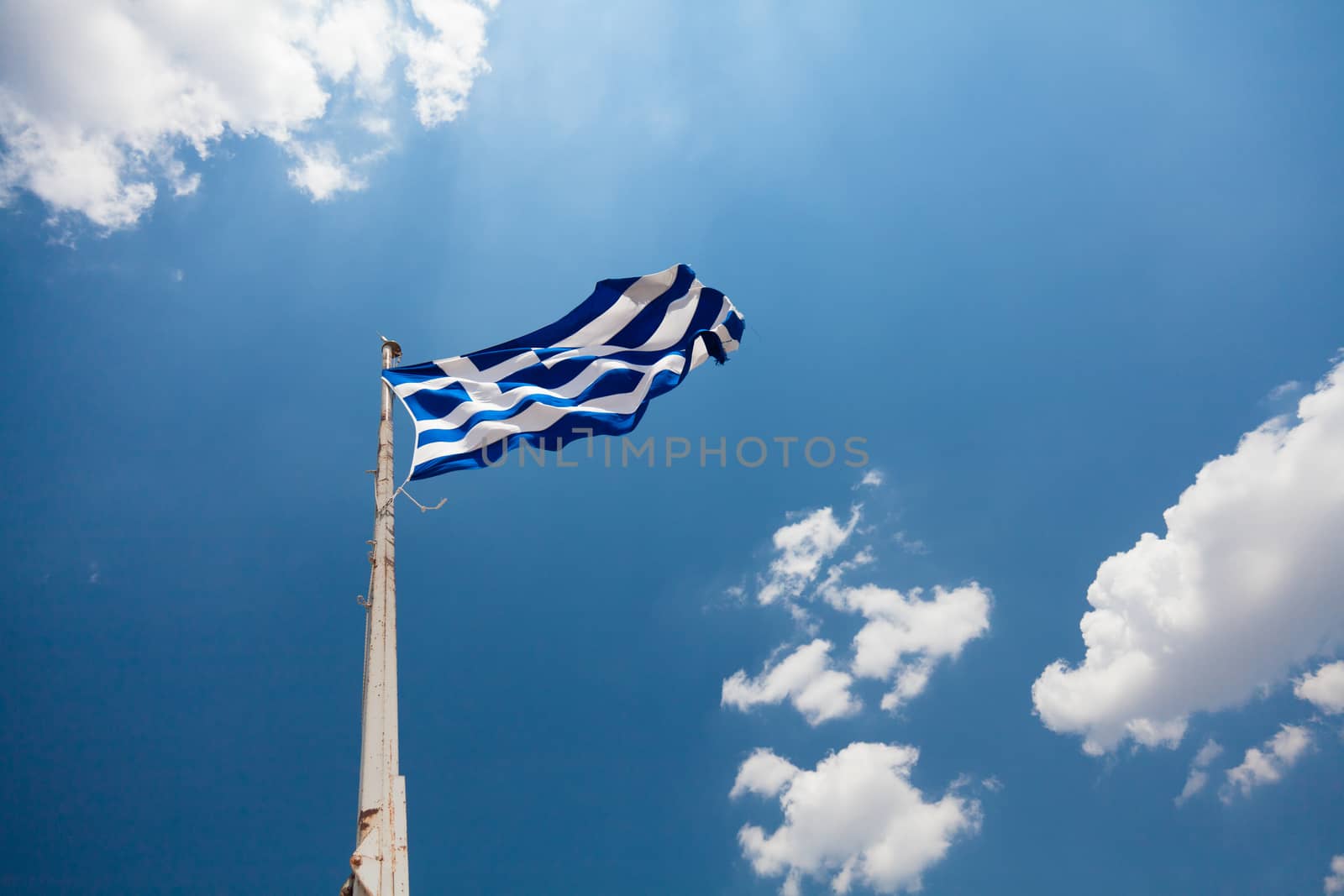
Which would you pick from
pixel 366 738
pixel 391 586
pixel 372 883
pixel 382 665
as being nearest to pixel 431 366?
pixel 391 586

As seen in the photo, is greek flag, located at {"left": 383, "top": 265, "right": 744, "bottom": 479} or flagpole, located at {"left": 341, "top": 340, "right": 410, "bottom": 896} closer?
flagpole, located at {"left": 341, "top": 340, "right": 410, "bottom": 896}

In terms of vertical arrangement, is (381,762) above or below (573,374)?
below

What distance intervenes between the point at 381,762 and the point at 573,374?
7993 millimetres

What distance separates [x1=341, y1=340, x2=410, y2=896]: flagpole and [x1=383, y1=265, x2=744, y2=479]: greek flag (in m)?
2.28

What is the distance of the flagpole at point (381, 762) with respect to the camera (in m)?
6.31

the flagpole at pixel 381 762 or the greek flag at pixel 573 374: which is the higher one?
the greek flag at pixel 573 374

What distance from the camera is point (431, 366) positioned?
37.9 ft

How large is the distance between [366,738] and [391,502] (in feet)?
10.1

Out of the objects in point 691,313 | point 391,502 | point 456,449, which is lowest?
point 391,502

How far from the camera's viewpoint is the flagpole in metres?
6.31

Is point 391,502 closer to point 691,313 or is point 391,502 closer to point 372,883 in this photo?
point 372,883

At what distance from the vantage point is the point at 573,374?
521 inches

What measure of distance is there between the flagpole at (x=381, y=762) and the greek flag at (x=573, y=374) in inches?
89.6

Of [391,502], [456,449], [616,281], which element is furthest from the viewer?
[616,281]
